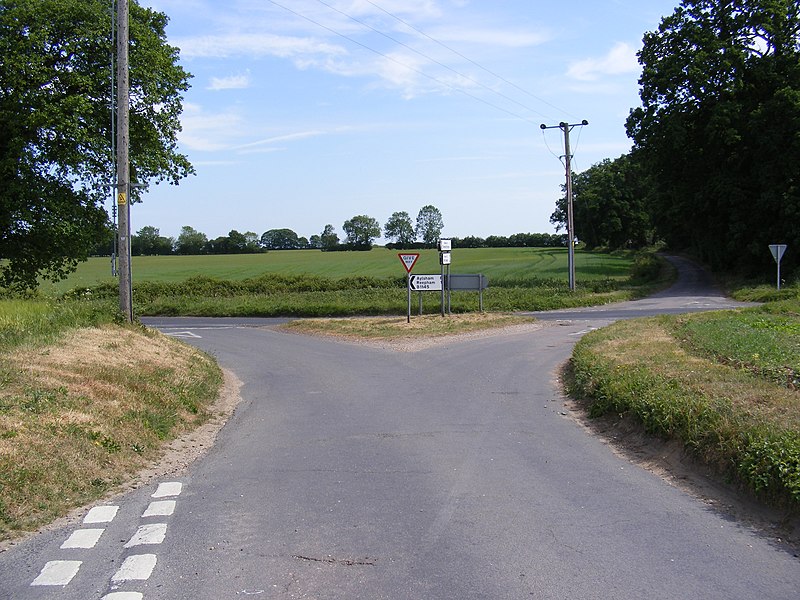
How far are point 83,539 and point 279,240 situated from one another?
151 meters

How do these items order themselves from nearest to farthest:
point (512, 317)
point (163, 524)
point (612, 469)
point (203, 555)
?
point (203, 555) → point (163, 524) → point (612, 469) → point (512, 317)

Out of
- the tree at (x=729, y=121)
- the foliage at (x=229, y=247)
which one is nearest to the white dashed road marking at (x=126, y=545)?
the tree at (x=729, y=121)

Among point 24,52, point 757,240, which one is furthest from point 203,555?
point 757,240

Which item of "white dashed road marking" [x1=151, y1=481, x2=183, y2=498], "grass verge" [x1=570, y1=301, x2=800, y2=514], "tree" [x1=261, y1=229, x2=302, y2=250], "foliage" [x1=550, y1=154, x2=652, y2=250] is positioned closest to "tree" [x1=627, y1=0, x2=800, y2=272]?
"grass verge" [x1=570, y1=301, x2=800, y2=514]

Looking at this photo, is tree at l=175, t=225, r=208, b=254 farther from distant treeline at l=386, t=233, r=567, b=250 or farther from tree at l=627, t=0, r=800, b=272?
tree at l=627, t=0, r=800, b=272

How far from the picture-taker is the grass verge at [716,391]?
674cm

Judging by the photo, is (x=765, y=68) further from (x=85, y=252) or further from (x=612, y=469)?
(x=612, y=469)

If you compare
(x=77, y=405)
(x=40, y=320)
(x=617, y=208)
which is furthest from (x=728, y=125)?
(x=617, y=208)

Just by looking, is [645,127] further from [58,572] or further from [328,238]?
[328,238]

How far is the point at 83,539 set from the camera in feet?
19.1

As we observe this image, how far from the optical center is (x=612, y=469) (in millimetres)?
8039

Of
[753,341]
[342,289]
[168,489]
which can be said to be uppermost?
[342,289]

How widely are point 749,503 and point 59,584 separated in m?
5.56

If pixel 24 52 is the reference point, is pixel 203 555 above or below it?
below
